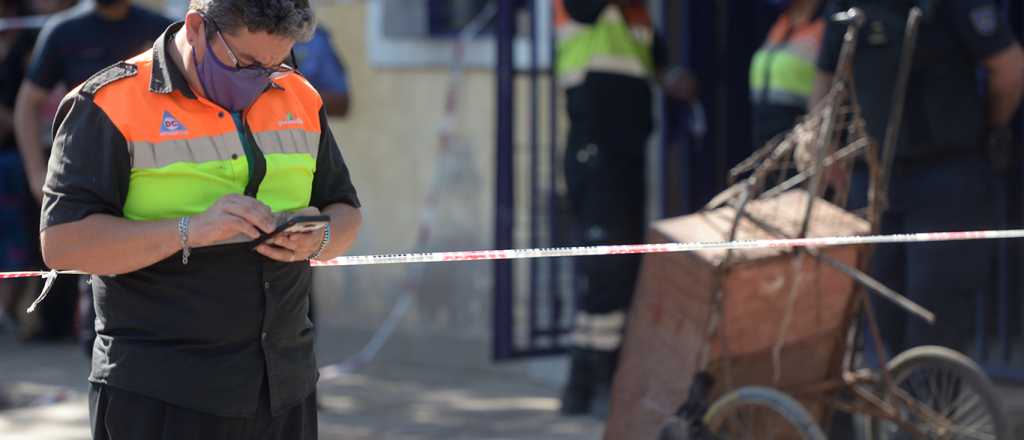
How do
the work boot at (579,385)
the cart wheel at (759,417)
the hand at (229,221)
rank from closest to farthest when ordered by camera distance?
1. the hand at (229,221)
2. the cart wheel at (759,417)
3. the work boot at (579,385)

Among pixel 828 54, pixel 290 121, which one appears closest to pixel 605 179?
pixel 828 54

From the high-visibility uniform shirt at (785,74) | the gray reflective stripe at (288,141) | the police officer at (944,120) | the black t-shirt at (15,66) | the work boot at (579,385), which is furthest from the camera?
the black t-shirt at (15,66)

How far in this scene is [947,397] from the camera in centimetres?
518

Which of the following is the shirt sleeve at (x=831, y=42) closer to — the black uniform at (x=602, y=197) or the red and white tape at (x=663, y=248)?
the black uniform at (x=602, y=197)

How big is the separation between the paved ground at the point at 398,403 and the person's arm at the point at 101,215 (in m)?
3.28

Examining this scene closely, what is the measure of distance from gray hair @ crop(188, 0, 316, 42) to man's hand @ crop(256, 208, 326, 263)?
14.3 inches

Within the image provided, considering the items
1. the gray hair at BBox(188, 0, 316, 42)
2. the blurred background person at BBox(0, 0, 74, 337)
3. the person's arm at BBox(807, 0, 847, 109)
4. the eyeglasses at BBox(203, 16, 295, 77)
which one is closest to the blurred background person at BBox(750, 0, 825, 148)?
the person's arm at BBox(807, 0, 847, 109)

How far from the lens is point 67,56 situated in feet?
20.7

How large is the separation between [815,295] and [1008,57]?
1.22 meters

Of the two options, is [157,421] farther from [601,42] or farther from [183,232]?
[601,42]

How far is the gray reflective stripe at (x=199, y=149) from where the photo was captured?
3197mm

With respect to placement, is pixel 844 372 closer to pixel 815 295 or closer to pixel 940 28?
pixel 815 295

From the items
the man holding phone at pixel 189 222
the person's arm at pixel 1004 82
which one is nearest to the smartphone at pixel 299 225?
the man holding phone at pixel 189 222

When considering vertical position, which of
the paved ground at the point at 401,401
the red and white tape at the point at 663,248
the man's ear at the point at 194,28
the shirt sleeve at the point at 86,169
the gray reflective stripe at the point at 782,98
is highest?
the man's ear at the point at 194,28
